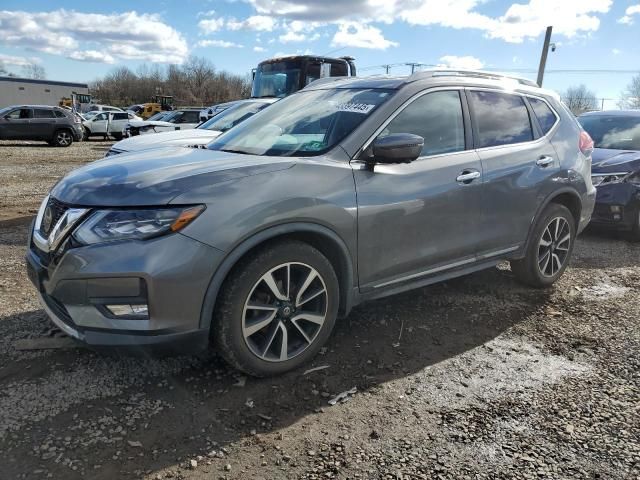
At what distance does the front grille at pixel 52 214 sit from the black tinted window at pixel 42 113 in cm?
2171

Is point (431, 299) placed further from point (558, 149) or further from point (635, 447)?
point (635, 447)

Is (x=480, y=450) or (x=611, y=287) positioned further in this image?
(x=611, y=287)

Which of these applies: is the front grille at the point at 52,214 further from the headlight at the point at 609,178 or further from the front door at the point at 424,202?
the headlight at the point at 609,178

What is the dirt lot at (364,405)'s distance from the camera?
2424 millimetres

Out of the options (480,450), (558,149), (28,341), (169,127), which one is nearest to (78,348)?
(28,341)

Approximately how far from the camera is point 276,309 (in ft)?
9.90

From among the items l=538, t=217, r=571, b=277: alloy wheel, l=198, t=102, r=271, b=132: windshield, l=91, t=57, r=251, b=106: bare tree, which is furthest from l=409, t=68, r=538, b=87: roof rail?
l=91, t=57, r=251, b=106: bare tree

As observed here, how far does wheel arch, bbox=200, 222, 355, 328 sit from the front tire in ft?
0.21

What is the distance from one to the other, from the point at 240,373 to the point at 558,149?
3.32 metres

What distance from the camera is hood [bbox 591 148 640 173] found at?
22.3 ft

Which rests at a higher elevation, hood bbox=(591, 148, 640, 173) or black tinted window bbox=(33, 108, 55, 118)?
black tinted window bbox=(33, 108, 55, 118)

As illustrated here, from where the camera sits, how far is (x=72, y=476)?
2283mm

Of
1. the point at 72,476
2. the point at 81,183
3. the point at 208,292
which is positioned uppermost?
the point at 81,183

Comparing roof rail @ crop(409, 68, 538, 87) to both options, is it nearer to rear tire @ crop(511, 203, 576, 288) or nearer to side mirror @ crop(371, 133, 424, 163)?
side mirror @ crop(371, 133, 424, 163)
